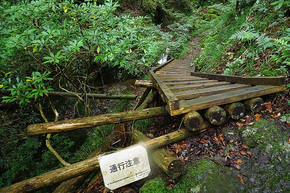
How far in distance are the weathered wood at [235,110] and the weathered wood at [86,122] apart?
123cm

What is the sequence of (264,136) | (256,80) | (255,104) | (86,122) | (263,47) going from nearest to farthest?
(264,136) → (86,122) → (255,104) → (256,80) → (263,47)

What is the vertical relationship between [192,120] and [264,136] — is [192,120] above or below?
above

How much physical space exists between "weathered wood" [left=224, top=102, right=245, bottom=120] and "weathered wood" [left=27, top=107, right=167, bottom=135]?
1235mm

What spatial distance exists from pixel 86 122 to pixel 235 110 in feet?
8.77

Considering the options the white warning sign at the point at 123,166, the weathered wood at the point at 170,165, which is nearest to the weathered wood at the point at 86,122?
the white warning sign at the point at 123,166

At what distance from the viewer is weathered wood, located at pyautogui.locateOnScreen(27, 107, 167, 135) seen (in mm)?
2236

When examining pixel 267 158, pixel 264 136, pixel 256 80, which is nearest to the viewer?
pixel 267 158

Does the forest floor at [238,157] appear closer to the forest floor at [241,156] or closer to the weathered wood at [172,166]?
the forest floor at [241,156]

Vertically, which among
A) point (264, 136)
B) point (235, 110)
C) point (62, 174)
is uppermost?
point (235, 110)

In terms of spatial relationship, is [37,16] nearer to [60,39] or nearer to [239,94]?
[60,39]

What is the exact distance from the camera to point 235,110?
8.40 ft

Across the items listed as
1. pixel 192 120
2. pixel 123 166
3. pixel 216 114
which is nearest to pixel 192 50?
pixel 216 114

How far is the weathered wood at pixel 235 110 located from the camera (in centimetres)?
255

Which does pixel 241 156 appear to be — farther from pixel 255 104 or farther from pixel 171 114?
pixel 171 114
